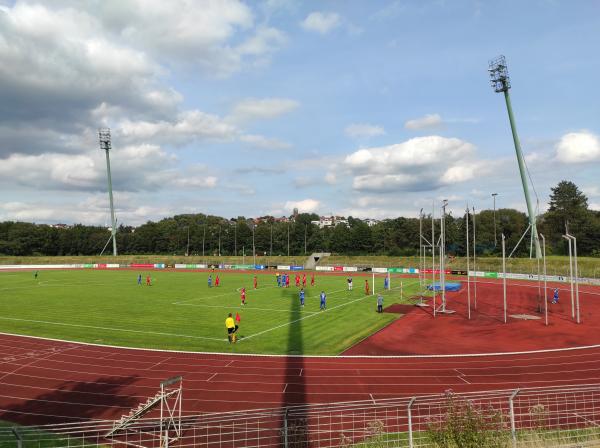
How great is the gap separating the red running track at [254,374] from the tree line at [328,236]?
8656 centimetres

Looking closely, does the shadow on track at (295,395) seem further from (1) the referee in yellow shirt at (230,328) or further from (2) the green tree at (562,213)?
(2) the green tree at (562,213)

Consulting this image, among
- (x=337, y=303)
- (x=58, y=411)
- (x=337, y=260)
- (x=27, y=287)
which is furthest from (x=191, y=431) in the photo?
(x=337, y=260)

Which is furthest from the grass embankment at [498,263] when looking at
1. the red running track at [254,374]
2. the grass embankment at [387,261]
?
the red running track at [254,374]

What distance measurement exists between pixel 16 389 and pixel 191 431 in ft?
28.2

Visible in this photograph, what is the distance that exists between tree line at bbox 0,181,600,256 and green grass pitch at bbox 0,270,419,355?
216 ft

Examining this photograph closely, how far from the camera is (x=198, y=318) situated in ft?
101

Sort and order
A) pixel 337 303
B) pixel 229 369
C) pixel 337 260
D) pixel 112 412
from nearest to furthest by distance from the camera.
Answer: pixel 112 412, pixel 229 369, pixel 337 303, pixel 337 260

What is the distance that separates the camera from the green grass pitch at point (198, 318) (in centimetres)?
2323

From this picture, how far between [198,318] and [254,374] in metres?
14.3

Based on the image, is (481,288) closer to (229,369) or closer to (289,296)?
(289,296)

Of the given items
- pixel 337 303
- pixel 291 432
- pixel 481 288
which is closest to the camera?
pixel 291 432

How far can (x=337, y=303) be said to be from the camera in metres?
37.8

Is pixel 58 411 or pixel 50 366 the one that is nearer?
pixel 58 411

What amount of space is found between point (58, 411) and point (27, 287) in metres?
47.8
